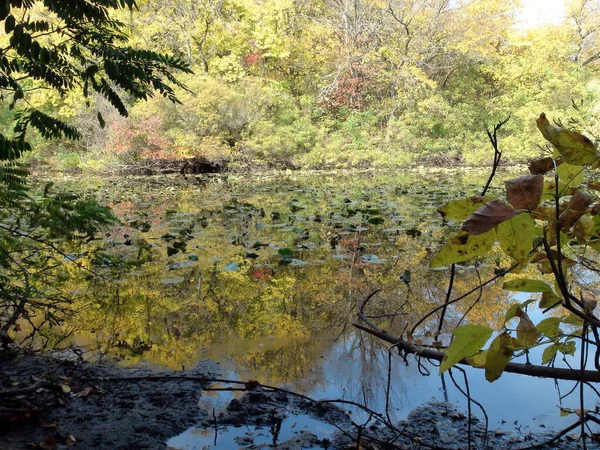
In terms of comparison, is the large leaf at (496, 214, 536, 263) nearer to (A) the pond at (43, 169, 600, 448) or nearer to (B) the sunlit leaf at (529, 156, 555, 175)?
(B) the sunlit leaf at (529, 156, 555, 175)

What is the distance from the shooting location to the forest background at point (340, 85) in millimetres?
15719

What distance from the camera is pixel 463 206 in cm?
57

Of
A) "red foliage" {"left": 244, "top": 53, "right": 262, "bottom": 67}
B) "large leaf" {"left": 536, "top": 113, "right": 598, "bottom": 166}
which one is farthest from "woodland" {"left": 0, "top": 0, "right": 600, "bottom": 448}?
"red foliage" {"left": 244, "top": 53, "right": 262, "bottom": 67}

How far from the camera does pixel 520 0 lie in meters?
20.3

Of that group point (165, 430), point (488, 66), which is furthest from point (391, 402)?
point (488, 66)

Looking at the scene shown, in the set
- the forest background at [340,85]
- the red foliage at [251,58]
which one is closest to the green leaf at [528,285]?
the forest background at [340,85]

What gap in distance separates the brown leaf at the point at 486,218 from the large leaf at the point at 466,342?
6.6 inches

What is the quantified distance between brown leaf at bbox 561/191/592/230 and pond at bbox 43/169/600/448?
0.28 meters

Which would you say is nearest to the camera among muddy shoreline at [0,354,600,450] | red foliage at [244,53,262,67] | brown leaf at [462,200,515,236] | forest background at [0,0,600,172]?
brown leaf at [462,200,515,236]

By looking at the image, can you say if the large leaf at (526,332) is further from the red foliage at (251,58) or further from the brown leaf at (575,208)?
the red foliage at (251,58)

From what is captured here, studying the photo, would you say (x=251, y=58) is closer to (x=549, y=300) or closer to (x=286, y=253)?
(x=286, y=253)

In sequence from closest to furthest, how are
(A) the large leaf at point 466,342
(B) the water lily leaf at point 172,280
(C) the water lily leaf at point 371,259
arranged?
(A) the large leaf at point 466,342
(B) the water lily leaf at point 172,280
(C) the water lily leaf at point 371,259

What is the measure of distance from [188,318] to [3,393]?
3.54 feet

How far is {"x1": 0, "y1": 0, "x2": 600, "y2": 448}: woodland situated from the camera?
75 cm
